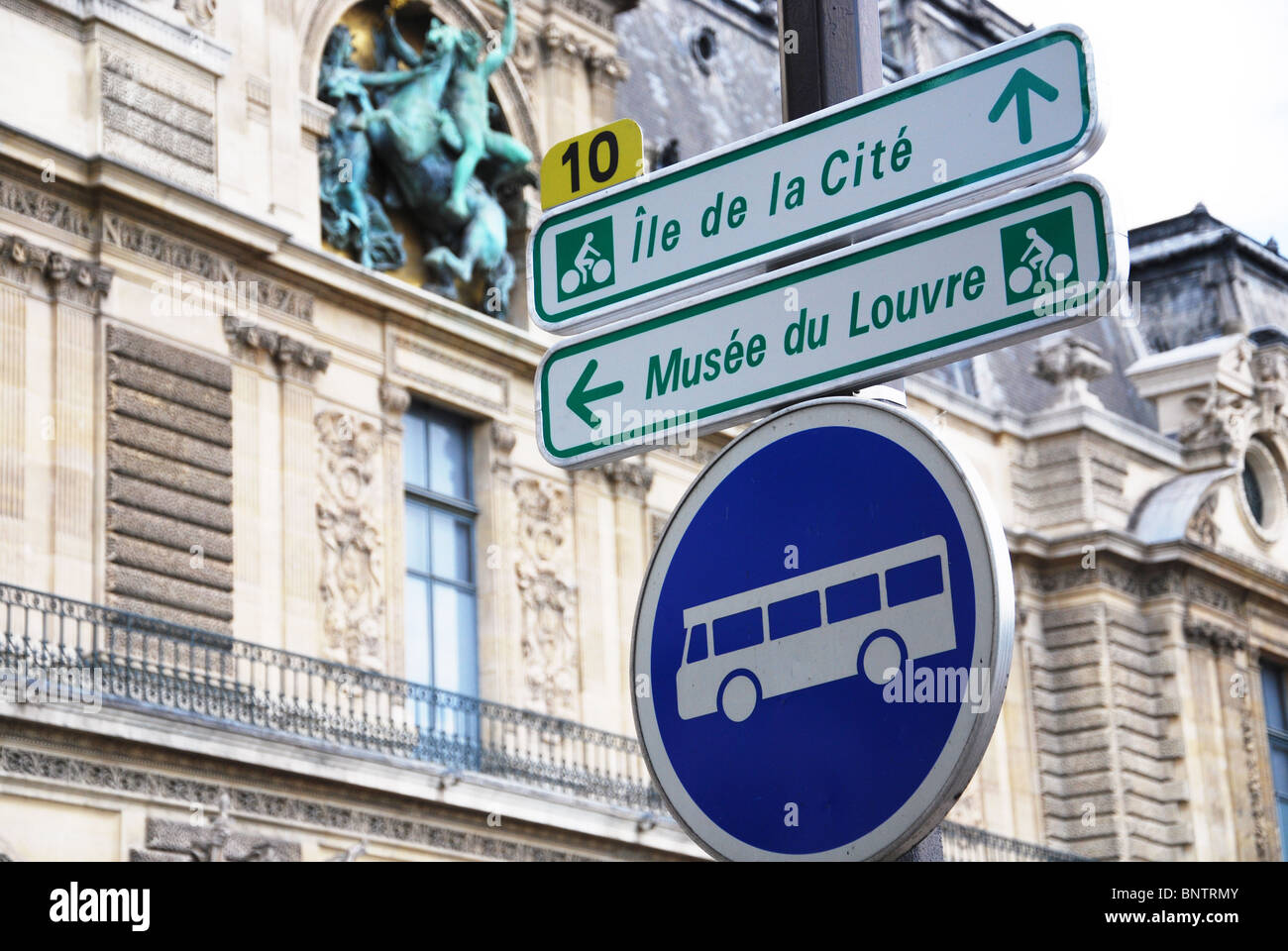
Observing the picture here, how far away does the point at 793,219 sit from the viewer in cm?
378

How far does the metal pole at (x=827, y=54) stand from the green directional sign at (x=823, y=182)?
0.44ft

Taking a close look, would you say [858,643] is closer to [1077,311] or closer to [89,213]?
[1077,311]

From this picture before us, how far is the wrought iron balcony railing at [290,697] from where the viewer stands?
15438 millimetres

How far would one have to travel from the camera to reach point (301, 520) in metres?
18.1

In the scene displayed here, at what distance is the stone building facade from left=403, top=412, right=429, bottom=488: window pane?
37mm

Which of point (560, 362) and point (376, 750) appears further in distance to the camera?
point (376, 750)

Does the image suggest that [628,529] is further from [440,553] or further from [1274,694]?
[1274,694]

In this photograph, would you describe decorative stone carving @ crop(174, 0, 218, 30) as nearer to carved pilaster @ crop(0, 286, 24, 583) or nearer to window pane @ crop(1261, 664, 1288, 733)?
carved pilaster @ crop(0, 286, 24, 583)

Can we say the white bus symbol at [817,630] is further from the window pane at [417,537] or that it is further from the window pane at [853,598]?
the window pane at [417,537]

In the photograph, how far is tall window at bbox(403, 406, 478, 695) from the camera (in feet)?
63.7

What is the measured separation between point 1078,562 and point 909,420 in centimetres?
2373

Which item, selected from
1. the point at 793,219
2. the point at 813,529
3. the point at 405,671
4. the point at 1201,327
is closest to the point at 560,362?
the point at 793,219

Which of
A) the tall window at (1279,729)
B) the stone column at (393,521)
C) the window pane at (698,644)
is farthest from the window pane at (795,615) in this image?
the tall window at (1279,729)

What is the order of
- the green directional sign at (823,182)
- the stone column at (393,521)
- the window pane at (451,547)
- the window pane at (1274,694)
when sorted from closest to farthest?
the green directional sign at (823,182) → the stone column at (393,521) → the window pane at (451,547) → the window pane at (1274,694)
